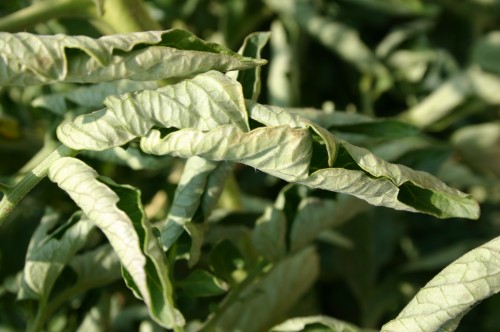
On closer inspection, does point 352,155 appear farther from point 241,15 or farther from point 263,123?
point 241,15

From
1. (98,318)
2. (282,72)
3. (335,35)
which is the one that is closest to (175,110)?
(98,318)

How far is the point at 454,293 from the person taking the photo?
0.55 metres

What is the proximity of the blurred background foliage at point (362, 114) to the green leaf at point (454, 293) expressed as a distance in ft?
0.83

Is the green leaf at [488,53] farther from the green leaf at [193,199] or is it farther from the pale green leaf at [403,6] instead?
the green leaf at [193,199]

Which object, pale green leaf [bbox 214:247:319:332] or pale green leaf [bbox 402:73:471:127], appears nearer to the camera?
pale green leaf [bbox 214:247:319:332]

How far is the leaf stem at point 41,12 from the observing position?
2.42ft

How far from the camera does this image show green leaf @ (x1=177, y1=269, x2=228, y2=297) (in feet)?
2.31

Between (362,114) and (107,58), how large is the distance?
1.40 feet

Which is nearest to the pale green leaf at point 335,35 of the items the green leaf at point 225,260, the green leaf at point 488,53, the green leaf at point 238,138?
the green leaf at point 488,53

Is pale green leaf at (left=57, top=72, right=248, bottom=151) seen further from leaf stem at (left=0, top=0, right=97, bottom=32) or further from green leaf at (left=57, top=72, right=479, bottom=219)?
leaf stem at (left=0, top=0, right=97, bottom=32)

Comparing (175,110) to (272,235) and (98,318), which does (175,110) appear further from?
(98,318)

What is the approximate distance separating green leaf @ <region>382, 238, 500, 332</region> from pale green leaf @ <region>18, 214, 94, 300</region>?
0.88ft

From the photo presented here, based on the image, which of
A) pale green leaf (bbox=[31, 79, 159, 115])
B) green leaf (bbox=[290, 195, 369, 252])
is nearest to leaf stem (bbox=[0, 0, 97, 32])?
pale green leaf (bbox=[31, 79, 159, 115])

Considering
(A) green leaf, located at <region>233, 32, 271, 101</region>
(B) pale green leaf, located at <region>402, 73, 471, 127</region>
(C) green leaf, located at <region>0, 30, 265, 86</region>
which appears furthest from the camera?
(B) pale green leaf, located at <region>402, 73, 471, 127</region>
